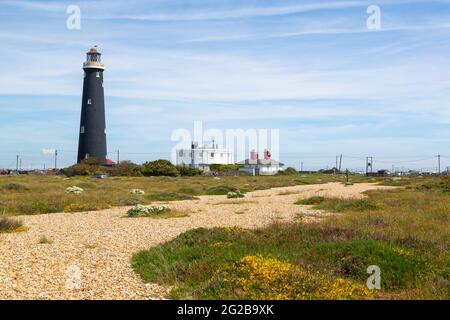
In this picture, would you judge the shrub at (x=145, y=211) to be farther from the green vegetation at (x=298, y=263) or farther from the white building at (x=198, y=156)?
the white building at (x=198, y=156)

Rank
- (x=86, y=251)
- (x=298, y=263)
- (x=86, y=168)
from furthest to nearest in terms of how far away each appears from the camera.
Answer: (x=86, y=168)
(x=86, y=251)
(x=298, y=263)

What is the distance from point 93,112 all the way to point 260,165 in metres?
52.6

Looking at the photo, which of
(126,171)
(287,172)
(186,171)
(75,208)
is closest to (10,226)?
(75,208)

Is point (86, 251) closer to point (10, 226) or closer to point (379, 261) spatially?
point (10, 226)

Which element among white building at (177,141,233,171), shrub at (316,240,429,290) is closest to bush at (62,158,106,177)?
white building at (177,141,233,171)

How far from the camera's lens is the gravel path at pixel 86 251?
9.41 metres

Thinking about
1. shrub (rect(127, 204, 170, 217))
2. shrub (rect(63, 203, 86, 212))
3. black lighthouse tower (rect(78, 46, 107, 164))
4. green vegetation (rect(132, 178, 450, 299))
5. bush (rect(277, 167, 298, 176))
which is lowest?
bush (rect(277, 167, 298, 176))

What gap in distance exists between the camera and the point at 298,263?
1042 cm

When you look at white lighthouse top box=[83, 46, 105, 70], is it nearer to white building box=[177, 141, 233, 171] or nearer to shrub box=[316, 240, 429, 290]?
white building box=[177, 141, 233, 171]

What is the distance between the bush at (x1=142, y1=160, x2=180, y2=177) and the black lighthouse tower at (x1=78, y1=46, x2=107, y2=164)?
289 inches

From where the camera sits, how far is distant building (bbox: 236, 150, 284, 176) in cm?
11112

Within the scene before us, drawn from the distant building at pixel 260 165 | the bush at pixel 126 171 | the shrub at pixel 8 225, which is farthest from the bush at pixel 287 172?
the shrub at pixel 8 225

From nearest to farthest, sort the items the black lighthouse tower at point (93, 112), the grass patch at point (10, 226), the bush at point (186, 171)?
the grass patch at point (10, 226)
the black lighthouse tower at point (93, 112)
the bush at point (186, 171)

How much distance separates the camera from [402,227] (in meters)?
16.9
